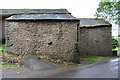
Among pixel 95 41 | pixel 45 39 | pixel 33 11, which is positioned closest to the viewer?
pixel 45 39

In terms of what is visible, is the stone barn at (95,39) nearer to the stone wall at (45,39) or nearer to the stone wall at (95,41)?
the stone wall at (95,41)

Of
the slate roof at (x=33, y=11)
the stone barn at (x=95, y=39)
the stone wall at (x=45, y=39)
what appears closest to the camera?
the stone wall at (x=45, y=39)

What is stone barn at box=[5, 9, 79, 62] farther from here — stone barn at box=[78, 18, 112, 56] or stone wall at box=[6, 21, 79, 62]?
stone barn at box=[78, 18, 112, 56]

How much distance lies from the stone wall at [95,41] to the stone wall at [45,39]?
201 inches

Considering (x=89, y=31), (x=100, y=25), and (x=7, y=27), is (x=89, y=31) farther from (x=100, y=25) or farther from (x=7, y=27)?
(x=7, y=27)

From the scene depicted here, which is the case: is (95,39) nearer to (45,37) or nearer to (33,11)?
(45,37)

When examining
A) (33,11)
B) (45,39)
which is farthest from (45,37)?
(33,11)

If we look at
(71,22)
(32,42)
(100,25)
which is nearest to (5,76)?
(32,42)

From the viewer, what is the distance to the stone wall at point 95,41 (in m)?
14.7

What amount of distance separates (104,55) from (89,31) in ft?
11.1

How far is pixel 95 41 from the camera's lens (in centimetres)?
1507

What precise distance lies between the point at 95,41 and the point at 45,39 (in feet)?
24.5

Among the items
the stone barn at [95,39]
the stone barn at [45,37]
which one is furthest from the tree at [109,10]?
the stone barn at [45,37]

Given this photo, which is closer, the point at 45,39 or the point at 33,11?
the point at 45,39
